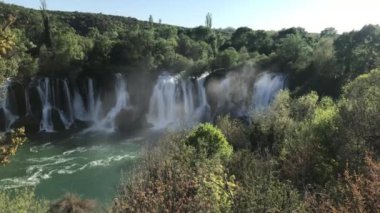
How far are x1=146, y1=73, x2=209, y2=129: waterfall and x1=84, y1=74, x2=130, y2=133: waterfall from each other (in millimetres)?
3916

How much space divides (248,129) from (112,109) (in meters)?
35.8

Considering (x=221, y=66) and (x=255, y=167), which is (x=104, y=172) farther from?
(x=221, y=66)

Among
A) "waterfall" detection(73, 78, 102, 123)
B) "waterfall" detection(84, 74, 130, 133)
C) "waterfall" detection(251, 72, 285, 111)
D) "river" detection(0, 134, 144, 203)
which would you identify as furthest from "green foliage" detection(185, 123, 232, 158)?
"waterfall" detection(73, 78, 102, 123)

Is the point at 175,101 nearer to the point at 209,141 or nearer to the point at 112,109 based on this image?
the point at 112,109

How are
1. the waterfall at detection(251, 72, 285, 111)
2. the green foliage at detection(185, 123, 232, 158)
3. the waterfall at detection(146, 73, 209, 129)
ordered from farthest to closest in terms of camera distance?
the waterfall at detection(146, 73, 209, 129) → the waterfall at detection(251, 72, 285, 111) → the green foliage at detection(185, 123, 232, 158)

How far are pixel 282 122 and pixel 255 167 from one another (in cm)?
1197

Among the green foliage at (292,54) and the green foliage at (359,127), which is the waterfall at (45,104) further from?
the green foliage at (359,127)

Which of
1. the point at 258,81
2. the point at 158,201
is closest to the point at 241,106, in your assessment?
the point at 258,81

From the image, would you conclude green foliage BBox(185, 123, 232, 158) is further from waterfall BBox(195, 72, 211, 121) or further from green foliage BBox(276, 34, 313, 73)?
green foliage BBox(276, 34, 313, 73)

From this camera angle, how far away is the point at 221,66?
227 feet

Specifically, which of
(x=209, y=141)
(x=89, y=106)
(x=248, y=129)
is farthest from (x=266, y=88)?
(x=209, y=141)

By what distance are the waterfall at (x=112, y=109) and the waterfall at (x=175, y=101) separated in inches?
154

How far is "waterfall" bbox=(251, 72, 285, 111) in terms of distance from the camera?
60.7m

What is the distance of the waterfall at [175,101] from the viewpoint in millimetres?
65713
